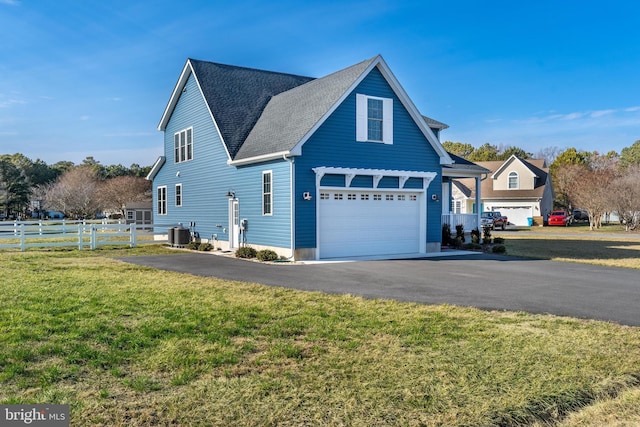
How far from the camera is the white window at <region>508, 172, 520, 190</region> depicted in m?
50.0

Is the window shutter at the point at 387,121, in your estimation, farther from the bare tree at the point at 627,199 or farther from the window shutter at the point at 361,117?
the bare tree at the point at 627,199

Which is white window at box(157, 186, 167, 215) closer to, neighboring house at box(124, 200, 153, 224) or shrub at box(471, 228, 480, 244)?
neighboring house at box(124, 200, 153, 224)

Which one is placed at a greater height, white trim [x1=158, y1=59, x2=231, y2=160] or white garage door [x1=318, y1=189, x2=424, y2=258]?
white trim [x1=158, y1=59, x2=231, y2=160]

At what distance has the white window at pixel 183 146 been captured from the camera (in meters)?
23.1

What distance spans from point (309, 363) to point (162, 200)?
75.8ft

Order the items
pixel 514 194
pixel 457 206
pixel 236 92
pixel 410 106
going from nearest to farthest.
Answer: pixel 410 106 → pixel 236 92 → pixel 457 206 → pixel 514 194

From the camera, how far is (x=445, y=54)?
2258 cm

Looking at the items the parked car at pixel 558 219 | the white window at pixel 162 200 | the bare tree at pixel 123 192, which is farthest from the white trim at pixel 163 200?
the parked car at pixel 558 219

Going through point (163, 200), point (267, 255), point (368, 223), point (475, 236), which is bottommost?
point (267, 255)

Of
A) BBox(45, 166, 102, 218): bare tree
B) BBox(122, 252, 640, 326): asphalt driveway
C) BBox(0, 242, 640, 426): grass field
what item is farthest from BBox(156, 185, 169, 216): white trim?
BBox(45, 166, 102, 218): bare tree

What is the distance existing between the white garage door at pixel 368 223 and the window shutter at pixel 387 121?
82.9 inches

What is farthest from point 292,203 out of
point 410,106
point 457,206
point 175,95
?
point 457,206

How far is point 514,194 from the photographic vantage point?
49125 mm

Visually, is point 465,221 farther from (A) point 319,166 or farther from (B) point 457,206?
(B) point 457,206
